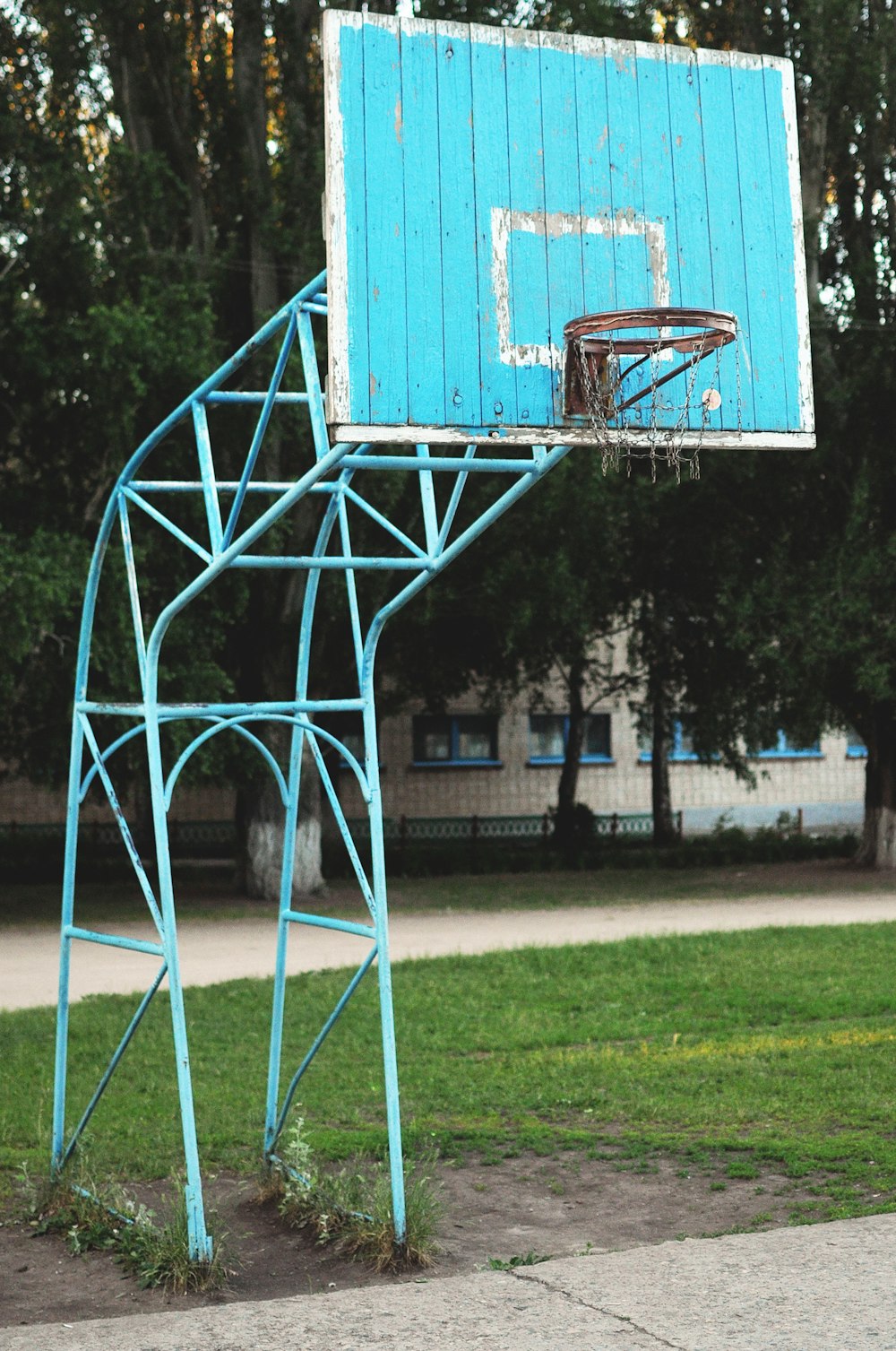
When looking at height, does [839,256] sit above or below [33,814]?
above

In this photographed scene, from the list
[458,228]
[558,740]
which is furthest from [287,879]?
[558,740]

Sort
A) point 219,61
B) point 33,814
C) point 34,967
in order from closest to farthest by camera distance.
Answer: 1. point 34,967
2. point 219,61
3. point 33,814

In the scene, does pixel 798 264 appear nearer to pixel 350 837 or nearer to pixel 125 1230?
pixel 350 837

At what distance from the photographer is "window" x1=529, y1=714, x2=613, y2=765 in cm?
3819

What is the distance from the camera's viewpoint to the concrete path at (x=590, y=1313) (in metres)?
5.05

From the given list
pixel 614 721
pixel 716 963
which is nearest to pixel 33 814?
pixel 614 721

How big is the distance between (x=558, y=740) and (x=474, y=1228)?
3197 cm

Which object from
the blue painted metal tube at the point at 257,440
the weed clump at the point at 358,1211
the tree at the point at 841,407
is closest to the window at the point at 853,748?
the tree at the point at 841,407

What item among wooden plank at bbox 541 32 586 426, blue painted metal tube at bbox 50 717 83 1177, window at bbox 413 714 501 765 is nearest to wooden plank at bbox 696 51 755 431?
wooden plank at bbox 541 32 586 426

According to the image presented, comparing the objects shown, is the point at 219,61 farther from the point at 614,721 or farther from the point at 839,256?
the point at 614,721

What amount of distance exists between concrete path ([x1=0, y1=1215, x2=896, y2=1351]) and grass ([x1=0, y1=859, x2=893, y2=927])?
13923 millimetres

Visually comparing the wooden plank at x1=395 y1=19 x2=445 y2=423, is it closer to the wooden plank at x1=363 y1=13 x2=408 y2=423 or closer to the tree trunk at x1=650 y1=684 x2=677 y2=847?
the wooden plank at x1=363 y1=13 x2=408 y2=423

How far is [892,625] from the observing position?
20469 mm

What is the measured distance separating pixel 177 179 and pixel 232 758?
7107 mm
